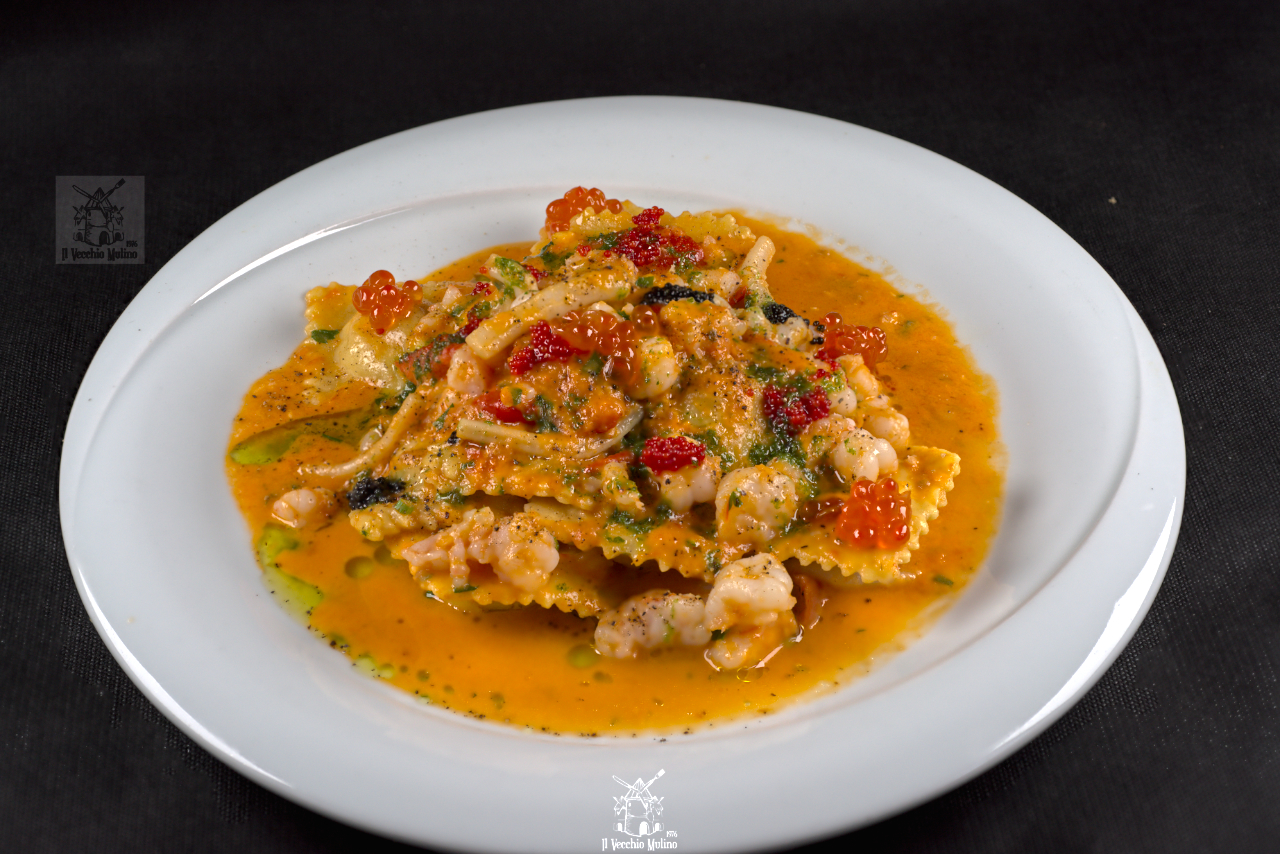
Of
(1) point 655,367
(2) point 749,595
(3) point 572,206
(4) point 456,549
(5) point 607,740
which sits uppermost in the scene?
A: (3) point 572,206

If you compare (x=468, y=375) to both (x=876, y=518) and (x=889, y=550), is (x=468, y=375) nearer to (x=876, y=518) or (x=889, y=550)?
(x=876, y=518)

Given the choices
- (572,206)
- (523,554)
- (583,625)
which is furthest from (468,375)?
(572,206)

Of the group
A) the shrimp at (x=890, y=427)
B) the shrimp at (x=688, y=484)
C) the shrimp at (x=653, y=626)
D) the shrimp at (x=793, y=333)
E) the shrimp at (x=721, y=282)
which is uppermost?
the shrimp at (x=721, y=282)

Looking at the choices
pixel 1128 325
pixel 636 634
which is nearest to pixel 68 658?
pixel 636 634

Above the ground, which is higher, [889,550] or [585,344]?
[585,344]

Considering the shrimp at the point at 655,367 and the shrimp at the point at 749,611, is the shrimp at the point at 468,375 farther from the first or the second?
the shrimp at the point at 749,611

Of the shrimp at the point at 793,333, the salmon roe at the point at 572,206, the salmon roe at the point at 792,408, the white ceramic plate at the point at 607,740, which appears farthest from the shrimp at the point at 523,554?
the salmon roe at the point at 572,206

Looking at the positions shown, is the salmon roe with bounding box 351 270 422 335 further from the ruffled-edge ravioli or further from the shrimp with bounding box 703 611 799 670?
the shrimp with bounding box 703 611 799 670
